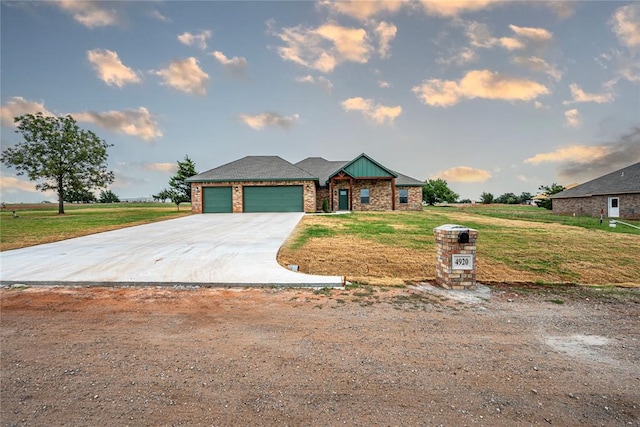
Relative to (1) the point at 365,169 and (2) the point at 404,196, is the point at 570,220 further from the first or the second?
(1) the point at 365,169

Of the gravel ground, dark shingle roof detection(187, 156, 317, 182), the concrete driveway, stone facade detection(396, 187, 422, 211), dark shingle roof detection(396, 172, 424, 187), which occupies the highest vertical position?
dark shingle roof detection(187, 156, 317, 182)

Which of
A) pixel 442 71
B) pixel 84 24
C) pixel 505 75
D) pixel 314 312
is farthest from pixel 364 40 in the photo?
pixel 314 312

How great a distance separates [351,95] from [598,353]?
86.6 feet

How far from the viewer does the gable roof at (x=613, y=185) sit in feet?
73.2

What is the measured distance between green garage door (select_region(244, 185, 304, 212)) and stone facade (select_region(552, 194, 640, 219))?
2648 centimetres

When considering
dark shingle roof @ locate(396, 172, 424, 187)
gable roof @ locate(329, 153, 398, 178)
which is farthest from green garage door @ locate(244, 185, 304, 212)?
dark shingle roof @ locate(396, 172, 424, 187)

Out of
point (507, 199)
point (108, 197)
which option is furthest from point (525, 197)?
point (108, 197)

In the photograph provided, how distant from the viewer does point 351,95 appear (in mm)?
26000

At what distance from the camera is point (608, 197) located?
23.2 m

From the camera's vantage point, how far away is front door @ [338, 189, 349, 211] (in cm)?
2655

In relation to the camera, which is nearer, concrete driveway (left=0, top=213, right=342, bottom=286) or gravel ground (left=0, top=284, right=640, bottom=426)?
gravel ground (left=0, top=284, right=640, bottom=426)

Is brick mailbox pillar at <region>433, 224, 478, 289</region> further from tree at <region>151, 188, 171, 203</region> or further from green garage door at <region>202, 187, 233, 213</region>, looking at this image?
tree at <region>151, 188, 171, 203</region>

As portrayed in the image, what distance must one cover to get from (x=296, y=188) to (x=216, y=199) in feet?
23.8

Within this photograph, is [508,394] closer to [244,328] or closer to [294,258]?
[244,328]
